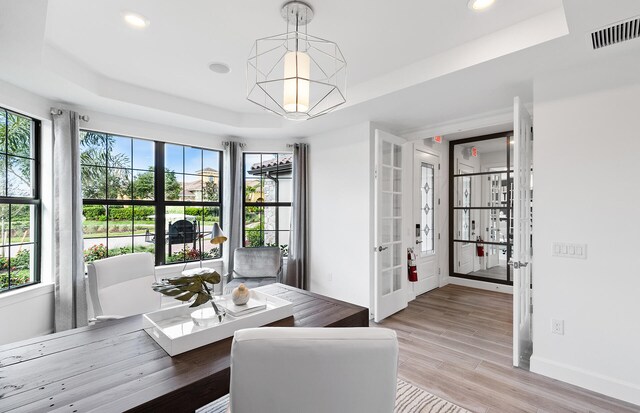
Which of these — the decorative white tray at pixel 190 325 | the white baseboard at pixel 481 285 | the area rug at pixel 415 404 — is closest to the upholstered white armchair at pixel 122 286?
the decorative white tray at pixel 190 325

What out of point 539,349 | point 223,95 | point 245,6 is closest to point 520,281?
point 539,349

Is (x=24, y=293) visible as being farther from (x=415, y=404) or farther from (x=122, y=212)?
(x=415, y=404)

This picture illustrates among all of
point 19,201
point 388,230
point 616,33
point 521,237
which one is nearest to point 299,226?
point 388,230

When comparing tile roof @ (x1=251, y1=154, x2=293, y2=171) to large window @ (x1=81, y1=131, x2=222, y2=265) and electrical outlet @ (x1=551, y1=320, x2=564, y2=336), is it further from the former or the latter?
electrical outlet @ (x1=551, y1=320, x2=564, y2=336)

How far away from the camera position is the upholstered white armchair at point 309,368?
88 cm

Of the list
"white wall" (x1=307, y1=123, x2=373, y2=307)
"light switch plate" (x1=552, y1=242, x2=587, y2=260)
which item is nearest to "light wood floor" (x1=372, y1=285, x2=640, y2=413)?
"white wall" (x1=307, y1=123, x2=373, y2=307)

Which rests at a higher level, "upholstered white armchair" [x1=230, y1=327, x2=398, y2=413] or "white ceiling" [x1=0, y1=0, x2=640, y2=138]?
"white ceiling" [x1=0, y1=0, x2=640, y2=138]

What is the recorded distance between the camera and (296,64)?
5.22 ft

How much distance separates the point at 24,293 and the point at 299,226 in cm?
293

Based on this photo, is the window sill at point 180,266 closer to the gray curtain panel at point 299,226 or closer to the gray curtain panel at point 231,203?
the gray curtain panel at point 231,203

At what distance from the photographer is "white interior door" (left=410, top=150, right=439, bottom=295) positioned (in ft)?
14.9

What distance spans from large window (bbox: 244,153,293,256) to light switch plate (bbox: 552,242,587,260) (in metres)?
3.31

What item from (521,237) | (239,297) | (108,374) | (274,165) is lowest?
(108,374)

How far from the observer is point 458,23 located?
6.50 feet
